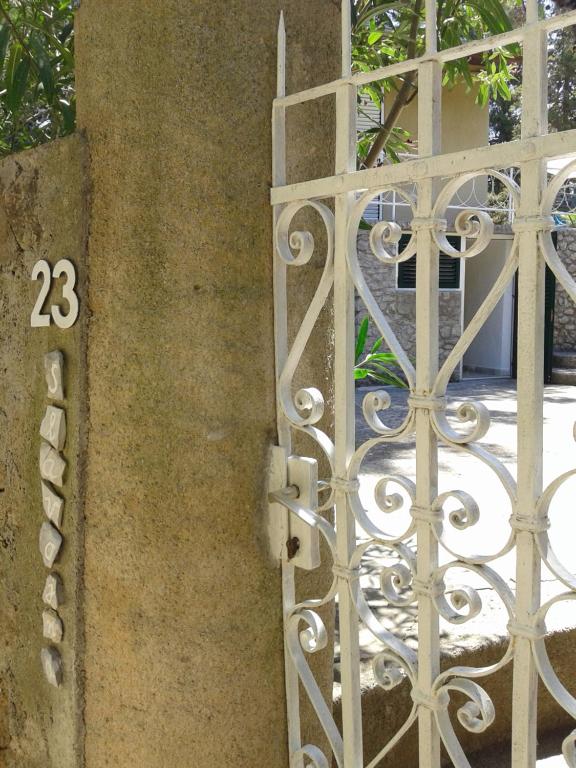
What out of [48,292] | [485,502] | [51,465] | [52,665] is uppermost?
[48,292]

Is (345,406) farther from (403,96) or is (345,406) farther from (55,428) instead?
(403,96)

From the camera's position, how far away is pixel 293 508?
179 centimetres

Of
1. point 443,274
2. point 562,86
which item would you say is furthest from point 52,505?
point 562,86

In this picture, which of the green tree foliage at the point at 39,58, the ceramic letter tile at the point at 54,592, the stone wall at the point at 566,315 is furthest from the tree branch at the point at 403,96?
the stone wall at the point at 566,315

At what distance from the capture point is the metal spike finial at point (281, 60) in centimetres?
177

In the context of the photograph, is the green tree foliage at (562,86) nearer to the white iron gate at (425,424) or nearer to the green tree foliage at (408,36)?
the green tree foliage at (408,36)

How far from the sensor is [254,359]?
1836 millimetres

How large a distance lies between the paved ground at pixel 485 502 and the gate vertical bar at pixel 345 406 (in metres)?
0.32

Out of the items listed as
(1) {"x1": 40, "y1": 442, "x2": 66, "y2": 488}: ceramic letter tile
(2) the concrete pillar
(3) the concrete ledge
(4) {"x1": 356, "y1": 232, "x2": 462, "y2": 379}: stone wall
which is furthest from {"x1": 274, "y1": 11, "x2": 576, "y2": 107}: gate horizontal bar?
(4) {"x1": 356, "y1": 232, "x2": 462, "y2": 379}: stone wall

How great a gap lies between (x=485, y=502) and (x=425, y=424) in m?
4.47

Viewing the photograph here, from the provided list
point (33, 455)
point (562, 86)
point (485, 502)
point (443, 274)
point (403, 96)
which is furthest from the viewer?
point (562, 86)

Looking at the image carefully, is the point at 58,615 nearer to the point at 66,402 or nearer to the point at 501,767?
the point at 66,402

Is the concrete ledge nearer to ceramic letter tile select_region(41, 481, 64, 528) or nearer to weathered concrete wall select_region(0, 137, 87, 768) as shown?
A: weathered concrete wall select_region(0, 137, 87, 768)

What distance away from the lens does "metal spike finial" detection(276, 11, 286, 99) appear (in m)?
1.77
